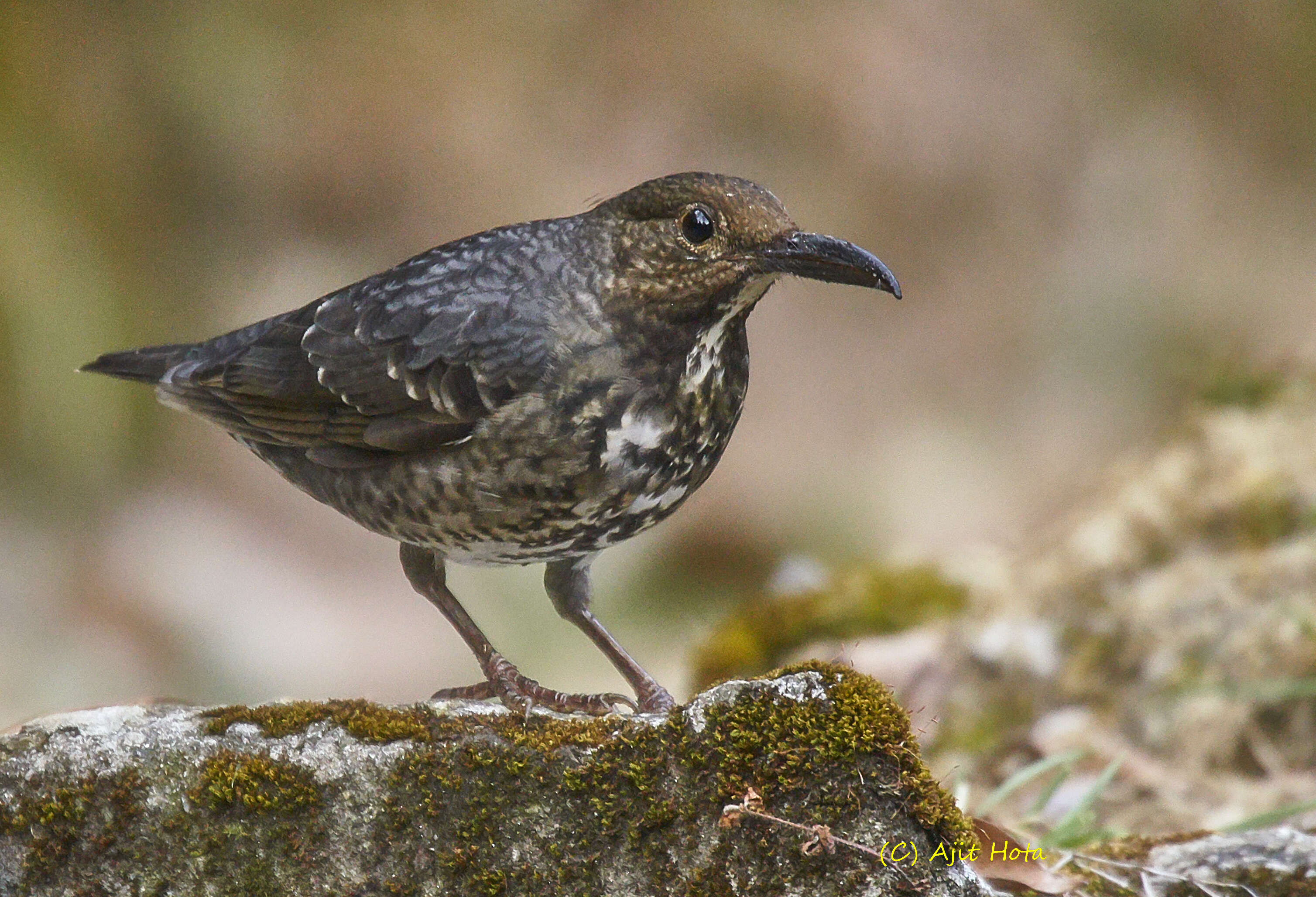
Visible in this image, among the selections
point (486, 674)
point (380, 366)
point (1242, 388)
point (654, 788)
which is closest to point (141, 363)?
point (380, 366)

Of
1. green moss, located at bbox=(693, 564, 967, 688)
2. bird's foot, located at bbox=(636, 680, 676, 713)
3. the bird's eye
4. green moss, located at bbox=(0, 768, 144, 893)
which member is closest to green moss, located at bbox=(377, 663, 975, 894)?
green moss, located at bbox=(0, 768, 144, 893)

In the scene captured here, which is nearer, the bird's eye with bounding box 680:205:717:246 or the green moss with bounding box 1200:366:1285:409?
the bird's eye with bounding box 680:205:717:246

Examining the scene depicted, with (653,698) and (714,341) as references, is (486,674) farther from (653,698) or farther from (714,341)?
(714,341)

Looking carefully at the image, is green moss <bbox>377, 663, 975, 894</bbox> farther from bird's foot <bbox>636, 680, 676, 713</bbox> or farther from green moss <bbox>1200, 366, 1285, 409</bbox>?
green moss <bbox>1200, 366, 1285, 409</bbox>

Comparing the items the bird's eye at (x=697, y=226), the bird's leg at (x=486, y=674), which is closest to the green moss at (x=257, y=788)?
the bird's leg at (x=486, y=674)

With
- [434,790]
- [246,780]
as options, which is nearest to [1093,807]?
[434,790]

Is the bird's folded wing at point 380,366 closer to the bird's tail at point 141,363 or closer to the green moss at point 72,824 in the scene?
the bird's tail at point 141,363

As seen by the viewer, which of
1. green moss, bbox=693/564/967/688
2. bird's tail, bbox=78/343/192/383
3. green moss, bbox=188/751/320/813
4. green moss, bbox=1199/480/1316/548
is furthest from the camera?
green moss, bbox=693/564/967/688
